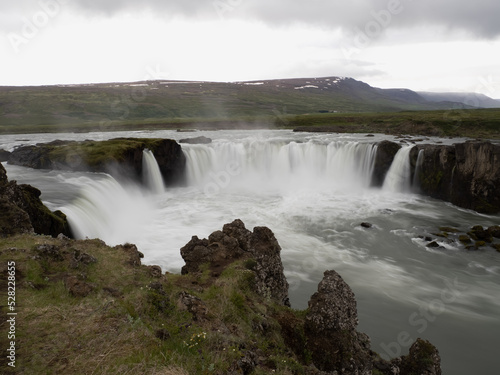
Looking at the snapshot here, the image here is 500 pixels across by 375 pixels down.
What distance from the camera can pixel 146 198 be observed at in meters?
39.2

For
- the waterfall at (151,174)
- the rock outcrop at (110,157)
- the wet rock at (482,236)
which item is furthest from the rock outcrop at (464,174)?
the waterfall at (151,174)

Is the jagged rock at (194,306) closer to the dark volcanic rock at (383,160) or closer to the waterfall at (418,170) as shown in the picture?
the waterfall at (418,170)

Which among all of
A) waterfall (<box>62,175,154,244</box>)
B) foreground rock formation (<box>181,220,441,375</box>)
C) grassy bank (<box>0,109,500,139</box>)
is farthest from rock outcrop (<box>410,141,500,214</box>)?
grassy bank (<box>0,109,500,139</box>)

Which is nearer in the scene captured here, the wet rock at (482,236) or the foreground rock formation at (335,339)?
the foreground rock formation at (335,339)

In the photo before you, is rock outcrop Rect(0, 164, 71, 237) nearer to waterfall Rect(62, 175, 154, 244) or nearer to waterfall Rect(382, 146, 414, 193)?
waterfall Rect(62, 175, 154, 244)

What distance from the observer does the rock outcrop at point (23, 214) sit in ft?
45.1

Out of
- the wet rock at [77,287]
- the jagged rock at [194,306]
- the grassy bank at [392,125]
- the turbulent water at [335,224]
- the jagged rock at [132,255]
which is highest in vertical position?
the grassy bank at [392,125]

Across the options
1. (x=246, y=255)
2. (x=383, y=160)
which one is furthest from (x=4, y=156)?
(x=383, y=160)

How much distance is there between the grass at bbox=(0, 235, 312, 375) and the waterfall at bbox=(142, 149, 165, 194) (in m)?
30.0

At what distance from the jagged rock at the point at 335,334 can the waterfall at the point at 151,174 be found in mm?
34878

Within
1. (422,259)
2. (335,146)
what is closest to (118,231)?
(422,259)

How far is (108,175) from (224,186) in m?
17.9

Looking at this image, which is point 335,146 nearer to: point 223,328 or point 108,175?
point 108,175

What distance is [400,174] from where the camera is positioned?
43.2 metres
